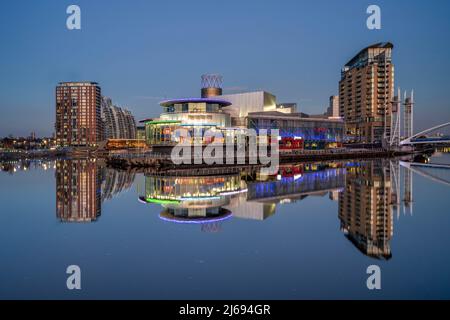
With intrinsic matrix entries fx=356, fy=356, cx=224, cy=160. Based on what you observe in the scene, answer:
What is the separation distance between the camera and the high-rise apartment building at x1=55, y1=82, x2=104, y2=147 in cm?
14575

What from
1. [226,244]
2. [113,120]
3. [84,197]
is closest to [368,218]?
[226,244]

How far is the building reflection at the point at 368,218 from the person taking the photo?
12.3m

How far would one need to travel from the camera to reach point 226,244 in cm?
1263

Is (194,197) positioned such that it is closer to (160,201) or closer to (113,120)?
(160,201)

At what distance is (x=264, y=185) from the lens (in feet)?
96.0

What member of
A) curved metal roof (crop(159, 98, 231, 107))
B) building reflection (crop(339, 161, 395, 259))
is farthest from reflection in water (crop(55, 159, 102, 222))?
curved metal roof (crop(159, 98, 231, 107))

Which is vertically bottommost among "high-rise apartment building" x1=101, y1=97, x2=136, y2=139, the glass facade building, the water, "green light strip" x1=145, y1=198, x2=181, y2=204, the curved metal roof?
the water

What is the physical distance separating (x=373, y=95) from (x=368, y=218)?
108 metres

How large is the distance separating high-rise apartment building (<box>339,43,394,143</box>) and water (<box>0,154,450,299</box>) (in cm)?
9480

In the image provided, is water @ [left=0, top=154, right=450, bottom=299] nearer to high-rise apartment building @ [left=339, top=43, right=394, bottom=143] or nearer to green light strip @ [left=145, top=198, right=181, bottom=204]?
green light strip @ [left=145, top=198, right=181, bottom=204]
